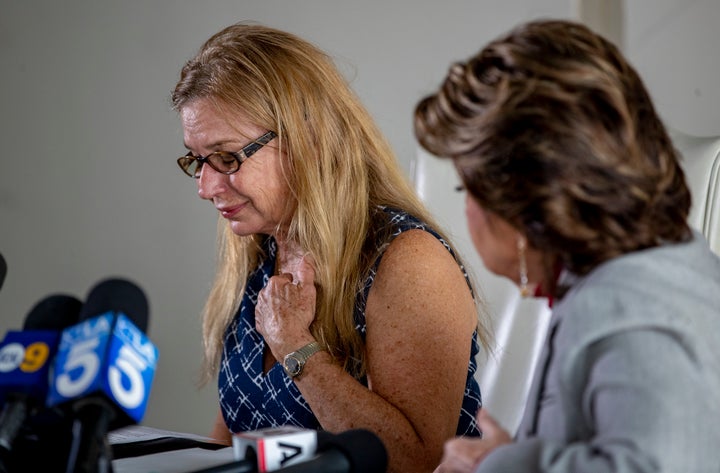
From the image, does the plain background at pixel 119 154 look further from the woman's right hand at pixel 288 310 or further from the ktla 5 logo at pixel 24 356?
the ktla 5 logo at pixel 24 356

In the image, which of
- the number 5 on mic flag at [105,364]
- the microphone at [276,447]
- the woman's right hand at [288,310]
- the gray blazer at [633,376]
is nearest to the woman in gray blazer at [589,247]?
the gray blazer at [633,376]

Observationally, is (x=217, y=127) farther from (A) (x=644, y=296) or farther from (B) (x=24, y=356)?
(A) (x=644, y=296)

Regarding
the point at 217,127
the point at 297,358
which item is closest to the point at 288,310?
the point at 297,358

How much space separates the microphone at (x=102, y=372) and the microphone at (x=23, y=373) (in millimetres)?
27

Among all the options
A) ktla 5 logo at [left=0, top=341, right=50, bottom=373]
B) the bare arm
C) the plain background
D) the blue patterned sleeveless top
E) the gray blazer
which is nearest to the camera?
the gray blazer

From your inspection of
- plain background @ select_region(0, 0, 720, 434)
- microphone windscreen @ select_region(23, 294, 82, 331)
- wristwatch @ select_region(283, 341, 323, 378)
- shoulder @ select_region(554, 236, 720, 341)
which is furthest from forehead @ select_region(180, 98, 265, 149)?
plain background @ select_region(0, 0, 720, 434)

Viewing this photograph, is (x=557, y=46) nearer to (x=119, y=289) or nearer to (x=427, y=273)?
(x=119, y=289)

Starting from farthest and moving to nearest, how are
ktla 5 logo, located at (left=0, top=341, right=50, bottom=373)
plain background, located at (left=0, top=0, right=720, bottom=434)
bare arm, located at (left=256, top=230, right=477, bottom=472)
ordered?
plain background, located at (left=0, top=0, right=720, bottom=434)
bare arm, located at (left=256, top=230, right=477, bottom=472)
ktla 5 logo, located at (left=0, top=341, right=50, bottom=373)

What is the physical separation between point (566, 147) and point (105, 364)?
40 cm

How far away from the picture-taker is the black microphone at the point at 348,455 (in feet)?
2.66

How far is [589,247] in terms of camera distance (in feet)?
2.53

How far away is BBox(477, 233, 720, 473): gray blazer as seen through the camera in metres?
0.67

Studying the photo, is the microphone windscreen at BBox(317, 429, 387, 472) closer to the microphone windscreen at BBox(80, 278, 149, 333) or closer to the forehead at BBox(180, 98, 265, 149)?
the microphone windscreen at BBox(80, 278, 149, 333)

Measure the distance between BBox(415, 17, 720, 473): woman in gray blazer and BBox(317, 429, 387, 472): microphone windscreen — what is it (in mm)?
76
